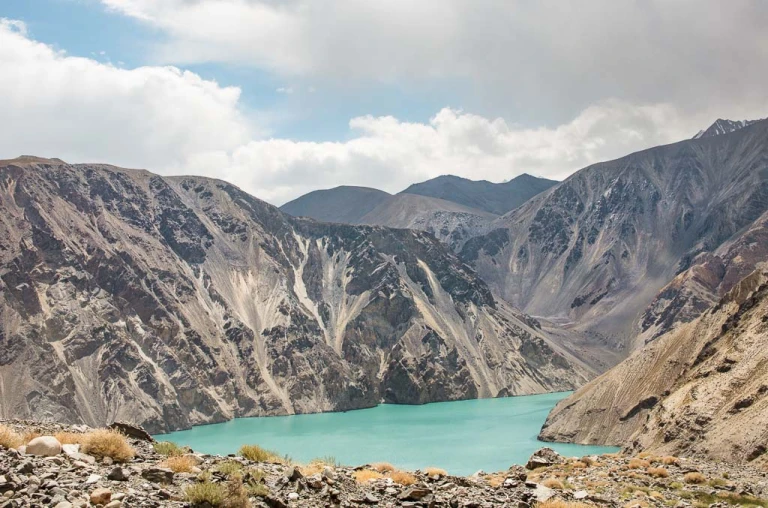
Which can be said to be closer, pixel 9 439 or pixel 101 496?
pixel 101 496

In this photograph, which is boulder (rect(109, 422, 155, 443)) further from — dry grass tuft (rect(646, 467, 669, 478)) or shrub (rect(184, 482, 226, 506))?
dry grass tuft (rect(646, 467, 669, 478))

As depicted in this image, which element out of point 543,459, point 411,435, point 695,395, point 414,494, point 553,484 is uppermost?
point 414,494

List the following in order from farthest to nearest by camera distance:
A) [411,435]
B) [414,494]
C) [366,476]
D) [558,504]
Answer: [411,435] < [366,476] < [558,504] < [414,494]

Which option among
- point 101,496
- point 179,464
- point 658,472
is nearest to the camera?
point 101,496

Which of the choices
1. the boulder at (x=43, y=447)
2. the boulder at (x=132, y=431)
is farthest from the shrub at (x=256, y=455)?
the boulder at (x=43, y=447)

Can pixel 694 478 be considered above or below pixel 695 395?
above

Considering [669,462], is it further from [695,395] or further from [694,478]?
[695,395]

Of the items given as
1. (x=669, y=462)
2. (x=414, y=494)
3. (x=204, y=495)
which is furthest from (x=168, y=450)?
(x=669, y=462)
